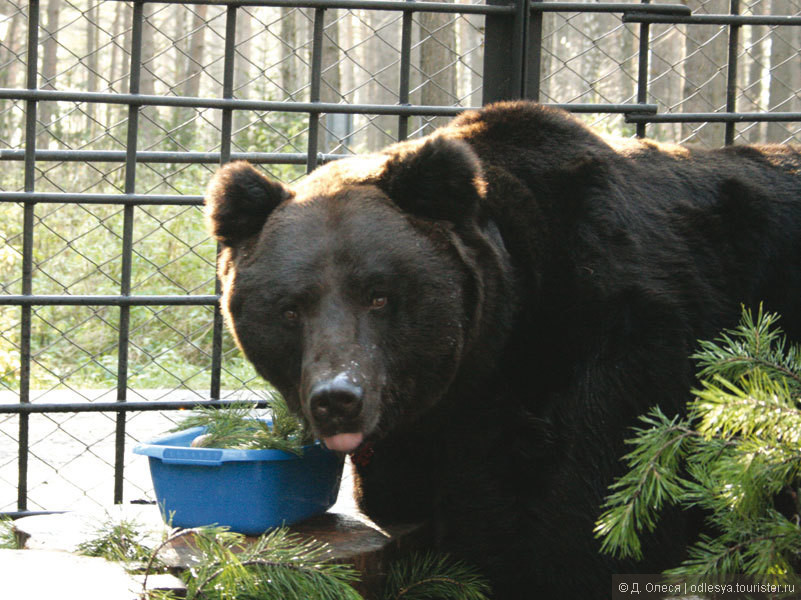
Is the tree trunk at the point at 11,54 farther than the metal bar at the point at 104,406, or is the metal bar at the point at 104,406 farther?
the tree trunk at the point at 11,54

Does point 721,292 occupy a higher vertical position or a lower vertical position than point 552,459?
higher

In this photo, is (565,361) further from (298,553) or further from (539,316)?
(298,553)

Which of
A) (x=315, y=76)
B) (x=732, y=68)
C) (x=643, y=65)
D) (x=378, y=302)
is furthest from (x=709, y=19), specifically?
(x=378, y=302)

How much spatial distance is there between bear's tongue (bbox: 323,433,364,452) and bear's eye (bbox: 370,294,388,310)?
0.45 m

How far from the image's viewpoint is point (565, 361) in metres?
3.48

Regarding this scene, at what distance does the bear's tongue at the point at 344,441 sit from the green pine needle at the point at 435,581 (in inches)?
28.2

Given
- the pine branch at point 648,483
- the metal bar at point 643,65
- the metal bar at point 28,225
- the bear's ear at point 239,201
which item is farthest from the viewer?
the metal bar at point 643,65

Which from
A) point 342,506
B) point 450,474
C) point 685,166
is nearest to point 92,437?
point 342,506

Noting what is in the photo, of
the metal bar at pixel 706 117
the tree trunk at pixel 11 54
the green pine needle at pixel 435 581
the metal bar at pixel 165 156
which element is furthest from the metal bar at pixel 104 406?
the tree trunk at pixel 11 54

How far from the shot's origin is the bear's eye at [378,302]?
3.22 meters

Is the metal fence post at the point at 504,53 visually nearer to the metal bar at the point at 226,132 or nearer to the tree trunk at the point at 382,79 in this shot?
the metal bar at the point at 226,132

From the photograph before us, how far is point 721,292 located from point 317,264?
1.69m

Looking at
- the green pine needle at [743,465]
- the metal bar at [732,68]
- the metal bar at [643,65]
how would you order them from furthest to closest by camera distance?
the metal bar at [732,68], the metal bar at [643,65], the green pine needle at [743,465]

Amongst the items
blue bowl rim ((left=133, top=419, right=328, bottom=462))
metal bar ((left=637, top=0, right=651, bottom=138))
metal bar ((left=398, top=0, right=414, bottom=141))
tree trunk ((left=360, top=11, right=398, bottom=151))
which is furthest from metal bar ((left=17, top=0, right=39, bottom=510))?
tree trunk ((left=360, top=11, right=398, bottom=151))
